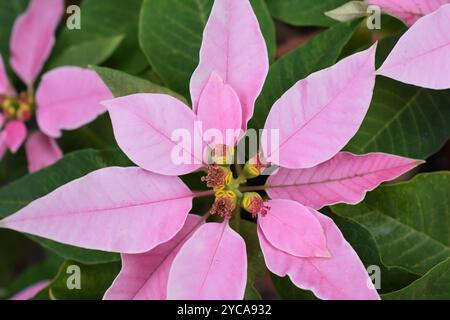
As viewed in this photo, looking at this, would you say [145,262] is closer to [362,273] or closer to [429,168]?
[362,273]

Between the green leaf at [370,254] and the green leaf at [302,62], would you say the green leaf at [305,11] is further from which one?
the green leaf at [370,254]

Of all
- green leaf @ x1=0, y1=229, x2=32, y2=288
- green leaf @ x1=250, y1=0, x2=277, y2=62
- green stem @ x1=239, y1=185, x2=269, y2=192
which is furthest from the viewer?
green leaf @ x1=0, y1=229, x2=32, y2=288

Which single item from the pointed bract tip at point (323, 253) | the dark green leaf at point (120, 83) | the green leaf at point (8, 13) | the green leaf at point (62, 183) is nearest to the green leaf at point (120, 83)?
the dark green leaf at point (120, 83)

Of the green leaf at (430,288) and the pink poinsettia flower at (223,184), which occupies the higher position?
the pink poinsettia flower at (223,184)

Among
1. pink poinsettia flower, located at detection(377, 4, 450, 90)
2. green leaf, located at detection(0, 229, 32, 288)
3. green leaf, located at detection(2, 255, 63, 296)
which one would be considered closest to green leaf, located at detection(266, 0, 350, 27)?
pink poinsettia flower, located at detection(377, 4, 450, 90)

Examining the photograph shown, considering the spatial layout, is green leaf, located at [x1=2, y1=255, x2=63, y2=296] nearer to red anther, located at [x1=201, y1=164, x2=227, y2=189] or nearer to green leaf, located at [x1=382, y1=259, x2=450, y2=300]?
red anther, located at [x1=201, y1=164, x2=227, y2=189]
